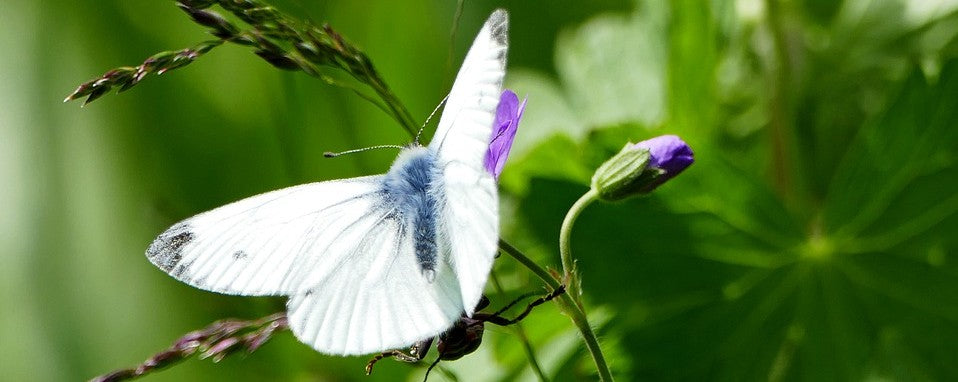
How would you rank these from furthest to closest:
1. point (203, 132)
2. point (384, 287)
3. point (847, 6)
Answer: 1. point (203, 132)
2. point (847, 6)
3. point (384, 287)

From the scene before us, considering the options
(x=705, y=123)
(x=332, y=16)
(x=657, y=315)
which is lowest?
(x=657, y=315)

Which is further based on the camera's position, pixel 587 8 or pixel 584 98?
pixel 587 8

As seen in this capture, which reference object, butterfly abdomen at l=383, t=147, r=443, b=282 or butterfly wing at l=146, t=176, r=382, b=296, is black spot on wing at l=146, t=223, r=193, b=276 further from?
butterfly abdomen at l=383, t=147, r=443, b=282

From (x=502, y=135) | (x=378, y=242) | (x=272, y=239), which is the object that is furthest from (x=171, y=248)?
(x=502, y=135)

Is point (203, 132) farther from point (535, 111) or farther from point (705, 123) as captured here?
point (705, 123)

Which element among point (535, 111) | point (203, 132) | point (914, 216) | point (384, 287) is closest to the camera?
point (384, 287)

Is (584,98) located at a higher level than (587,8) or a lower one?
lower

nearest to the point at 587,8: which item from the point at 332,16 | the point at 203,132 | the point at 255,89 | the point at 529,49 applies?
the point at 529,49
